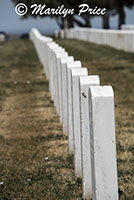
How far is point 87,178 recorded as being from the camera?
16.5 feet

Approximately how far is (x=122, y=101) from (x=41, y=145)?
3.38 m

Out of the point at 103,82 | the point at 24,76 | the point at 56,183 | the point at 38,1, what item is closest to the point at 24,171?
the point at 56,183

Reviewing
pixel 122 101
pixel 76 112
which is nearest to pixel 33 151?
pixel 76 112

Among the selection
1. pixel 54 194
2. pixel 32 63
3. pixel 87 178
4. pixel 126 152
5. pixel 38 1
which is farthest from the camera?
pixel 38 1

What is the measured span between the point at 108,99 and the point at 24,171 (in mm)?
2397

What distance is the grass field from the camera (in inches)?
222

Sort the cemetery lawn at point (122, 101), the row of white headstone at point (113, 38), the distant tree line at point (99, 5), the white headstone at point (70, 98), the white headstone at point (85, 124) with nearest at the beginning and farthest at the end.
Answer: the white headstone at point (85, 124) < the cemetery lawn at point (122, 101) < the white headstone at point (70, 98) < the row of white headstone at point (113, 38) < the distant tree line at point (99, 5)

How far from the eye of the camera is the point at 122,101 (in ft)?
34.8

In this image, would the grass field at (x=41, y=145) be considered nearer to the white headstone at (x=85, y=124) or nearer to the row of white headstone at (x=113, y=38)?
the white headstone at (x=85, y=124)

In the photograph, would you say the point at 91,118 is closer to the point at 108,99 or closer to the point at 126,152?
the point at 108,99

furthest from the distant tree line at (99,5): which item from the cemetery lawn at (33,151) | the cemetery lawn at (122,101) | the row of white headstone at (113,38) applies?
the cemetery lawn at (33,151)

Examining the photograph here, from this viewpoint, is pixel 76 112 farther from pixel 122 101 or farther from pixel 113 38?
pixel 113 38

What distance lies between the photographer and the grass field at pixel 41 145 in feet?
18.5

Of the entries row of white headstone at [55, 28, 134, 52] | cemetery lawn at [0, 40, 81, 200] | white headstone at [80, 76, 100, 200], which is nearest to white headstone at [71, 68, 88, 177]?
cemetery lawn at [0, 40, 81, 200]
